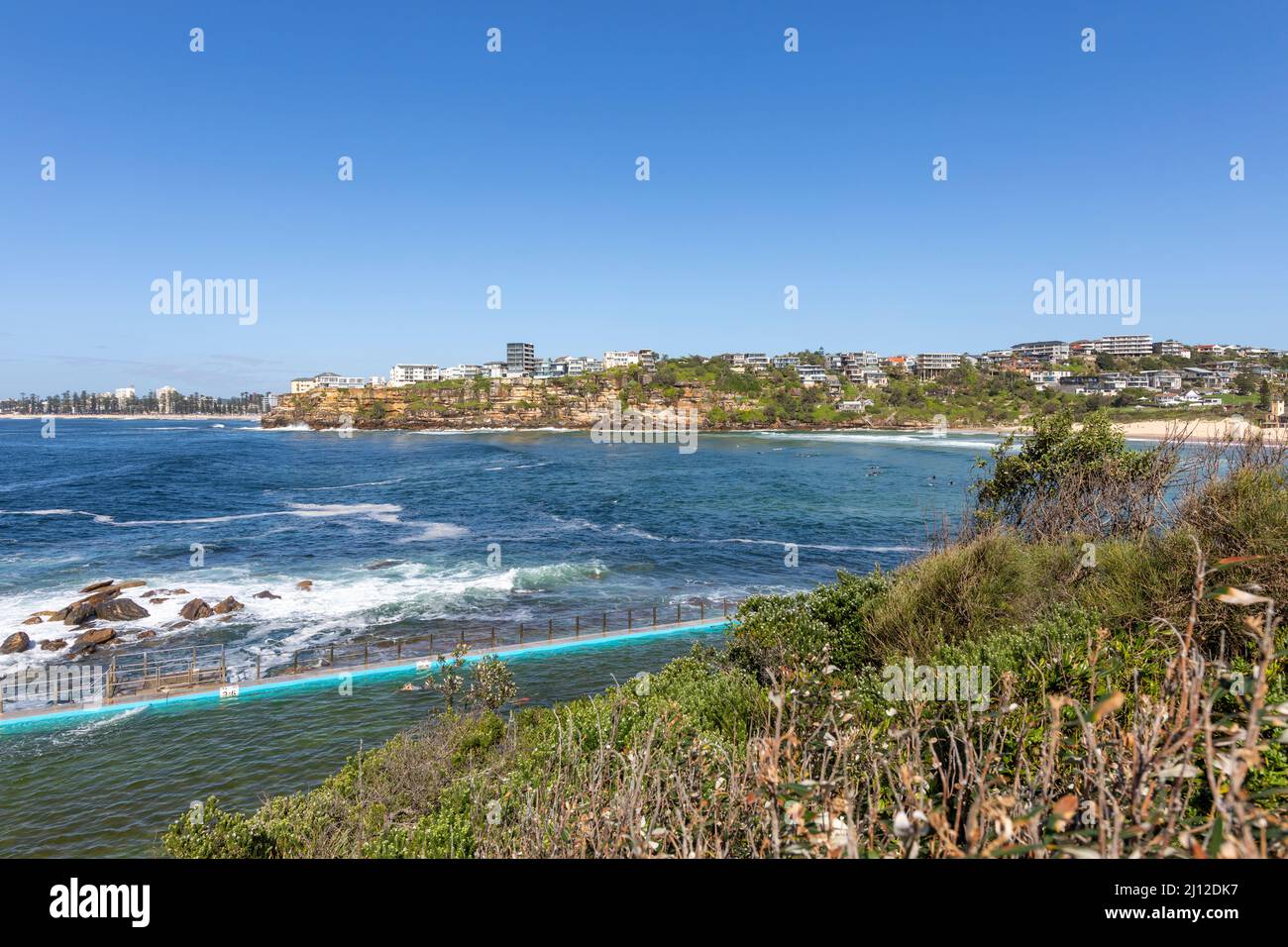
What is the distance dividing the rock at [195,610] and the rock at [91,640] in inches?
96.1

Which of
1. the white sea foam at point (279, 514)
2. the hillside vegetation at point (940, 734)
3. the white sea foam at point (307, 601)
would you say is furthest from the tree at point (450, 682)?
the white sea foam at point (279, 514)

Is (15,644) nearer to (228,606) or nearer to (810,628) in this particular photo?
(228,606)

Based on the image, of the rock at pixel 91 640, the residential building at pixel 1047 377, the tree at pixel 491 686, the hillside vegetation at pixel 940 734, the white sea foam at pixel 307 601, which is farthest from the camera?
the residential building at pixel 1047 377

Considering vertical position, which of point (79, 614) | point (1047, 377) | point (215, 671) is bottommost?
point (215, 671)

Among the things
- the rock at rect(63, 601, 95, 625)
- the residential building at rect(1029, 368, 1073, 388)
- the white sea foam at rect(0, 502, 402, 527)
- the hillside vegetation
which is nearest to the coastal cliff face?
the residential building at rect(1029, 368, 1073, 388)

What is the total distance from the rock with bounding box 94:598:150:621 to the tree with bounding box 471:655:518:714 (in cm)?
1918

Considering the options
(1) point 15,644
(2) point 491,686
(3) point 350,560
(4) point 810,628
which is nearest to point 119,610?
(1) point 15,644

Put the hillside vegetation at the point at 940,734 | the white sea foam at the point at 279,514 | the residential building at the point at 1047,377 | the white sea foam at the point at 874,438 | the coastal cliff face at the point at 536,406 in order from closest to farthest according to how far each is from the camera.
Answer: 1. the hillside vegetation at the point at 940,734
2. the white sea foam at the point at 279,514
3. the white sea foam at the point at 874,438
4. the residential building at the point at 1047,377
5. the coastal cliff face at the point at 536,406

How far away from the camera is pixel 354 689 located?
20344 millimetres

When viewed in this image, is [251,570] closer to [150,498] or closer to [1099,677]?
[150,498]

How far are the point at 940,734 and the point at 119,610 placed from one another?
32.2 meters

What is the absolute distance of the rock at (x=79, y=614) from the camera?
26.4 metres

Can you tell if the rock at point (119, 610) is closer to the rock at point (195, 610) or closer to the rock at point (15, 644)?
the rock at point (195, 610)

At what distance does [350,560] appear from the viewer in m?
37.4
